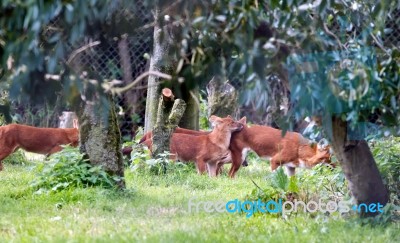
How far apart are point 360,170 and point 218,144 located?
4882 millimetres

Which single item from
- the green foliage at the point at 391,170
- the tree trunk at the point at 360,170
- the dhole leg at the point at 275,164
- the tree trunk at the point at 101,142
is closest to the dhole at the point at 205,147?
the dhole leg at the point at 275,164

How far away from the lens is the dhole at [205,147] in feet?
32.3

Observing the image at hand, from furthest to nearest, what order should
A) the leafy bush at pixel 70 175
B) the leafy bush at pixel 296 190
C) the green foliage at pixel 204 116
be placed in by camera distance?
the green foliage at pixel 204 116
the leafy bush at pixel 70 175
the leafy bush at pixel 296 190

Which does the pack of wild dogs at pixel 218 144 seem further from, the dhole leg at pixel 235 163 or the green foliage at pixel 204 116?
the green foliage at pixel 204 116

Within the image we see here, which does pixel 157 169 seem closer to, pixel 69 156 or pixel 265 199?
pixel 69 156

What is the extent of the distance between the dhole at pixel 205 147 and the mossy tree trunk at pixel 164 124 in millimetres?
772

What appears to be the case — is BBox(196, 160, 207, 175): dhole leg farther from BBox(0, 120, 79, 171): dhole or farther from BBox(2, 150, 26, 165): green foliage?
BBox(2, 150, 26, 165): green foliage

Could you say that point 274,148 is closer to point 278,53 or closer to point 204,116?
point 204,116

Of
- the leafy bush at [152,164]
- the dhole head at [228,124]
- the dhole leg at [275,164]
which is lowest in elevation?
the dhole leg at [275,164]

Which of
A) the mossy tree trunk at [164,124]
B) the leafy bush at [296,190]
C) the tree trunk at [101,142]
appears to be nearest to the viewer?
the leafy bush at [296,190]

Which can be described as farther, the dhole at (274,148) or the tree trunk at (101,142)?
the dhole at (274,148)

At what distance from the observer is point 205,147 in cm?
995

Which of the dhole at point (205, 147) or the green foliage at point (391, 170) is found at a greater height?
the green foliage at point (391, 170)

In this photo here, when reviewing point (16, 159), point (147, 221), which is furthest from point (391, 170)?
point (16, 159)
